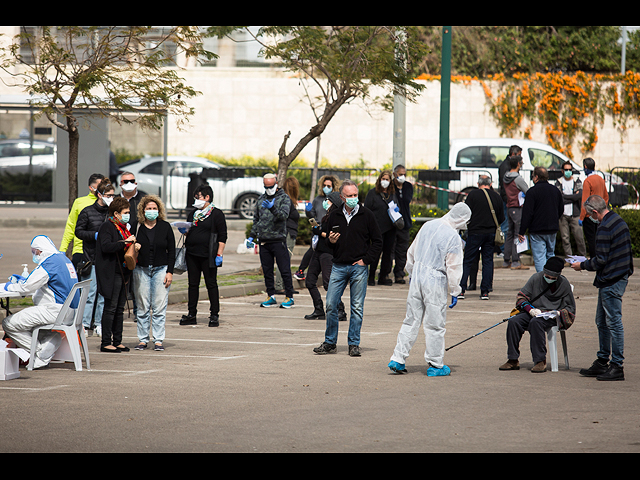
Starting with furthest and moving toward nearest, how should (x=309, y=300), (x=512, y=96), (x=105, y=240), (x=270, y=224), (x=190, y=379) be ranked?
1. (x=512, y=96)
2. (x=309, y=300)
3. (x=270, y=224)
4. (x=105, y=240)
5. (x=190, y=379)

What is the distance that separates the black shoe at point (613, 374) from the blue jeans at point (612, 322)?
0.15ft

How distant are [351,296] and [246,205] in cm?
1571

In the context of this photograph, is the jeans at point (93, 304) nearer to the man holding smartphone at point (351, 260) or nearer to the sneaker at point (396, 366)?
the man holding smartphone at point (351, 260)

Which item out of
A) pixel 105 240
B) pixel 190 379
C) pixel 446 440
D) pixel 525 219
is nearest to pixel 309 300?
pixel 525 219

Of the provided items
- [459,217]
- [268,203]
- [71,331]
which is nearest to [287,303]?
[268,203]

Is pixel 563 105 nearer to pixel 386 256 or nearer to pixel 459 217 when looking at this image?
pixel 386 256

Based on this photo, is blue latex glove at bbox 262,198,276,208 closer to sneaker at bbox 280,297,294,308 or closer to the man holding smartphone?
sneaker at bbox 280,297,294,308

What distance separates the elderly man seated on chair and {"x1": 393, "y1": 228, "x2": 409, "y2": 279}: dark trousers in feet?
21.2

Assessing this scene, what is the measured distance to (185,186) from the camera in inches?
1008

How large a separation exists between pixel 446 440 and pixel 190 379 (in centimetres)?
294

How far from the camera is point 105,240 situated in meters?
9.78

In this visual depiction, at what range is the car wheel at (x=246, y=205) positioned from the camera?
81.9ft

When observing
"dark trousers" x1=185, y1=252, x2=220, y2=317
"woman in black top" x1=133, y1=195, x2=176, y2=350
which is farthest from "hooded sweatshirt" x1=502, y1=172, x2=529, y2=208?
"woman in black top" x1=133, y1=195, x2=176, y2=350

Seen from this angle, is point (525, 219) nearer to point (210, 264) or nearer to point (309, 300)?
point (309, 300)
